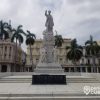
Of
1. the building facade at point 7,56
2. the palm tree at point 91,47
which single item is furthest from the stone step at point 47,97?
the building facade at point 7,56

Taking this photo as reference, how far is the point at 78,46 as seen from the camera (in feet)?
207

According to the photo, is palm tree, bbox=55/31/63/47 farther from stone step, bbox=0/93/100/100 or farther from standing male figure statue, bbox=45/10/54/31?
stone step, bbox=0/93/100/100

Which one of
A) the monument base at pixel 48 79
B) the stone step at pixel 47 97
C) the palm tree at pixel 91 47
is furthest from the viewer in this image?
the palm tree at pixel 91 47

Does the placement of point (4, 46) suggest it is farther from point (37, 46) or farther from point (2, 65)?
point (37, 46)

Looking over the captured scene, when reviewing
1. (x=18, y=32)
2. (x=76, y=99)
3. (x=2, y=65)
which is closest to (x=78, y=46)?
(x=18, y=32)

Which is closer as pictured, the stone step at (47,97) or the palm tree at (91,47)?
the stone step at (47,97)

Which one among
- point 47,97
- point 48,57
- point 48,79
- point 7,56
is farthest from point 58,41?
point 47,97

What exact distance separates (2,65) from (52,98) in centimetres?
5420

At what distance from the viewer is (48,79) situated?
22.2m

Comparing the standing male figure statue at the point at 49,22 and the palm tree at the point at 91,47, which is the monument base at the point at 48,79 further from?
the palm tree at the point at 91,47

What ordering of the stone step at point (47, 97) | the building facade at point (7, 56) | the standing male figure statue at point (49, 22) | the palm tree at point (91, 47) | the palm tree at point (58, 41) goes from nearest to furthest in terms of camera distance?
the stone step at point (47, 97) < the standing male figure statue at point (49, 22) < the palm tree at point (91, 47) < the palm tree at point (58, 41) < the building facade at point (7, 56)

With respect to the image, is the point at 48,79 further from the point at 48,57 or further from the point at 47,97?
the point at 47,97

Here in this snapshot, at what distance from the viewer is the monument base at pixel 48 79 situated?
2199 centimetres

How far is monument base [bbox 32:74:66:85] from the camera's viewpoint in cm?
2199
